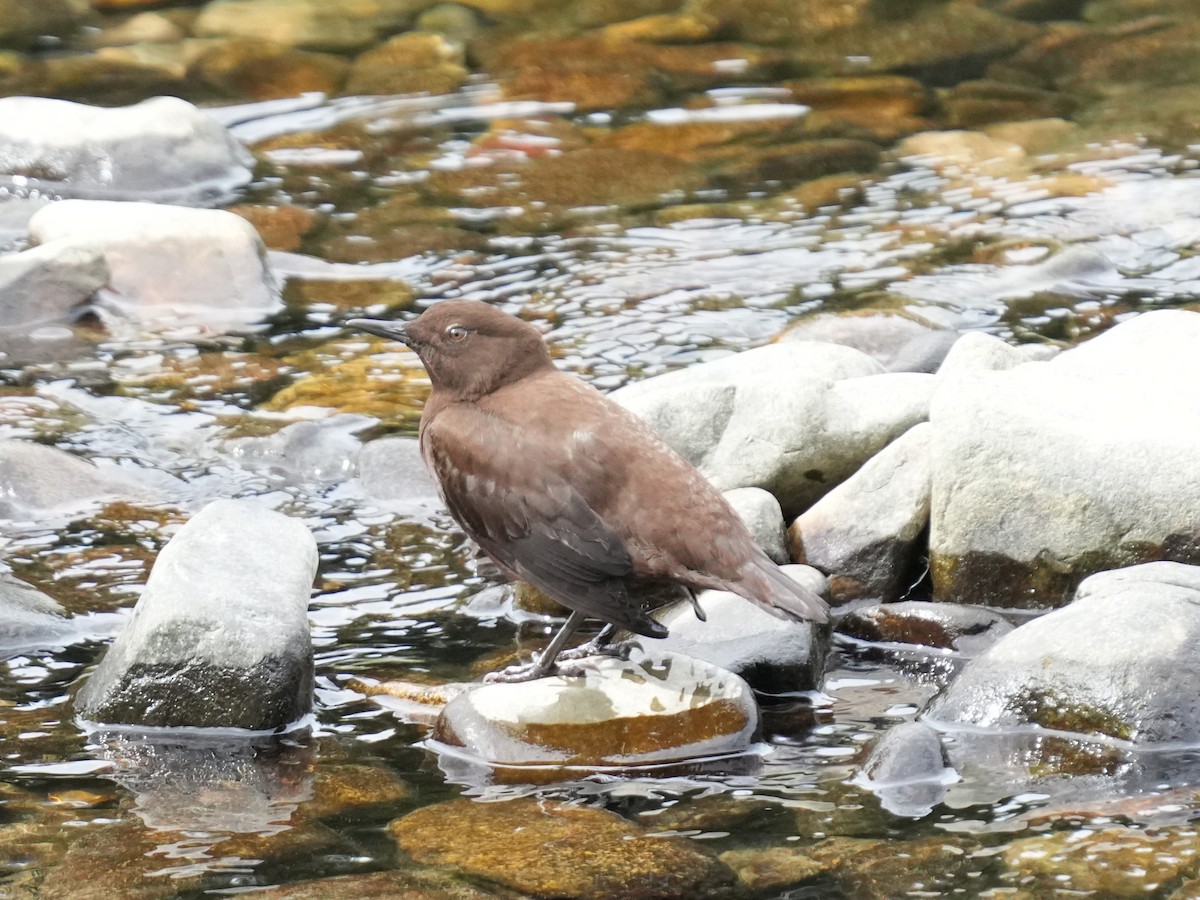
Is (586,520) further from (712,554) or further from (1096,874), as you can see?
(1096,874)

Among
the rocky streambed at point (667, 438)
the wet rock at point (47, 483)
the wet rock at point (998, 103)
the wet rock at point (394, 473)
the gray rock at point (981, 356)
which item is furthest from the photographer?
the wet rock at point (998, 103)

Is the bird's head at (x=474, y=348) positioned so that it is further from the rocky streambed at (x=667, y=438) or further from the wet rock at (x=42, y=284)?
the wet rock at (x=42, y=284)

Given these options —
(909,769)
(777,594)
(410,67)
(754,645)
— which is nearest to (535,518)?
(777,594)

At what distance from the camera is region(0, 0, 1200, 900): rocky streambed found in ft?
13.8

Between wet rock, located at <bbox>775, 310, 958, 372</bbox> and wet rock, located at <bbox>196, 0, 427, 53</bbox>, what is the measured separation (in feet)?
21.2

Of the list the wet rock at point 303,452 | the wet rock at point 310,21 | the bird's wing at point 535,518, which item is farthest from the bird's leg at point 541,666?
the wet rock at point 310,21

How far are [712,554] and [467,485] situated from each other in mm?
753

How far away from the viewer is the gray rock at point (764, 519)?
5.66m

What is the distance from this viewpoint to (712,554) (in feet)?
15.4

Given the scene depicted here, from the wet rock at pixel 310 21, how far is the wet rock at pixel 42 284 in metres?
5.11

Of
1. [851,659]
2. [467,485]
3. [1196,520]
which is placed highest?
[467,485]

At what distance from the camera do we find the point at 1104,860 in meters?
3.82

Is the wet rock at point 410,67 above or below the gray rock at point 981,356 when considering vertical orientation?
above

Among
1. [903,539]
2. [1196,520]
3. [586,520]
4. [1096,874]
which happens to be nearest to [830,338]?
[903,539]
